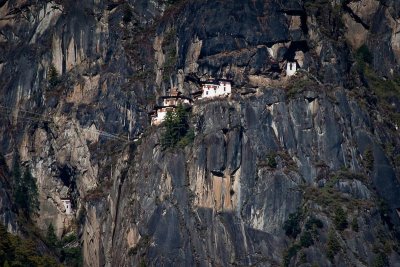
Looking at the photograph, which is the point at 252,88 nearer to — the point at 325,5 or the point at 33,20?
the point at 325,5

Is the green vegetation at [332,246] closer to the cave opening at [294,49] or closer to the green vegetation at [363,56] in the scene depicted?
the cave opening at [294,49]

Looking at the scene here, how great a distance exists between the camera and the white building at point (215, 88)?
170 meters

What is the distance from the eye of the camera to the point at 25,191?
179875 mm

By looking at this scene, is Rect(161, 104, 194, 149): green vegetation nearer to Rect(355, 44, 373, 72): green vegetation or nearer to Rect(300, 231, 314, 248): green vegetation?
Rect(300, 231, 314, 248): green vegetation

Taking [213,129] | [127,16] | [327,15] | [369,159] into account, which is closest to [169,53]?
[127,16]

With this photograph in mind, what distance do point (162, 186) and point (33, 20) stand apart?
31.6m

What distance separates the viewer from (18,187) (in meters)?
180

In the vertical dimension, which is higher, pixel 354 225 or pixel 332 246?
pixel 354 225

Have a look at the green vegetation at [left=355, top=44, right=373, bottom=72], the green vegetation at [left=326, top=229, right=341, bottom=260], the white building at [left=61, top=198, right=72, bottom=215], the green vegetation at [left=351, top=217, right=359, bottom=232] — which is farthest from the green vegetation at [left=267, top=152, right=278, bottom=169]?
the white building at [left=61, top=198, right=72, bottom=215]

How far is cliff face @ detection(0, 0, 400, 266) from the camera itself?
163 m

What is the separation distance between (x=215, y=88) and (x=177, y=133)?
5.61 m

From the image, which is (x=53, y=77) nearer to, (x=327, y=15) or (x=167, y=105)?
(x=167, y=105)

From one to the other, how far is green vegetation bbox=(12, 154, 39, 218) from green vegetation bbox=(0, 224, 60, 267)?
11887 millimetres

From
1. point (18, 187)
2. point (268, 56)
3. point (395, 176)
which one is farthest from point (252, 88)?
point (18, 187)
